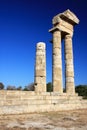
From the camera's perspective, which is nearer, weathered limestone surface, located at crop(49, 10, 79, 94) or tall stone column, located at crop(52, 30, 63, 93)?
tall stone column, located at crop(52, 30, 63, 93)

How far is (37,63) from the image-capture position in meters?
19.6

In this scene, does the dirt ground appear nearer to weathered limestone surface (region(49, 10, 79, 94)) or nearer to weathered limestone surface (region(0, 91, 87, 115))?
weathered limestone surface (region(0, 91, 87, 115))

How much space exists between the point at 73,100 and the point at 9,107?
318 inches

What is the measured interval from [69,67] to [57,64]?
6.00 ft

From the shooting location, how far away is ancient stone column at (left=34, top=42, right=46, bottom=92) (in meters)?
19.1

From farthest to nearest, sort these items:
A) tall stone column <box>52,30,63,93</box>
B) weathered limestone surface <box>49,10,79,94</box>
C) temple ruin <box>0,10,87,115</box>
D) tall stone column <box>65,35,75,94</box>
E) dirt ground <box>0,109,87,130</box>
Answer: tall stone column <box>65,35,75,94</box>, weathered limestone surface <box>49,10,79,94</box>, tall stone column <box>52,30,63,93</box>, temple ruin <box>0,10,87,115</box>, dirt ground <box>0,109,87,130</box>

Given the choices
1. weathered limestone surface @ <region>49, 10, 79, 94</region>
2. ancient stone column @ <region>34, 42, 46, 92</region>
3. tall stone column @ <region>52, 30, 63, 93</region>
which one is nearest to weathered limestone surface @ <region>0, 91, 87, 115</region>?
tall stone column @ <region>52, 30, 63, 93</region>

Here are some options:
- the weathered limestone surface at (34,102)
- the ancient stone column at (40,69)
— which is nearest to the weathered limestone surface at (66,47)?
the ancient stone column at (40,69)

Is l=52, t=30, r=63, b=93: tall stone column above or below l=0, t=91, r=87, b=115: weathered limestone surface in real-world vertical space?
above

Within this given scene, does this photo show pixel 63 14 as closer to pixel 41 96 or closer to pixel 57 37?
pixel 57 37

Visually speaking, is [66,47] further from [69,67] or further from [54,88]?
[54,88]

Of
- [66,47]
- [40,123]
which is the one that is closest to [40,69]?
[66,47]

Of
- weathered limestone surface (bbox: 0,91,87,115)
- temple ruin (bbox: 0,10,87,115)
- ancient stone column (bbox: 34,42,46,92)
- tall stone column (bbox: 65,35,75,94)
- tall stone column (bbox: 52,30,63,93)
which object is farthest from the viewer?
tall stone column (bbox: 65,35,75,94)

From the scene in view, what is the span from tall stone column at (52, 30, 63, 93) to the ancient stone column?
1524 millimetres
